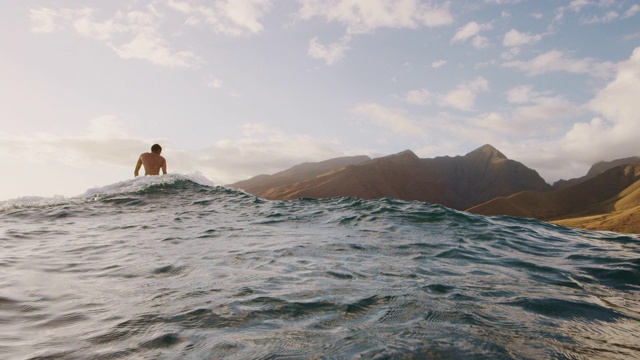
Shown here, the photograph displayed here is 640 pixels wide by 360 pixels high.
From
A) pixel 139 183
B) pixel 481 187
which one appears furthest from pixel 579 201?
pixel 139 183

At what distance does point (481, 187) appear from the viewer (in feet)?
375

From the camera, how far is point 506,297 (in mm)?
3957

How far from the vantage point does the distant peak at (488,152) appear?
127188 millimetres

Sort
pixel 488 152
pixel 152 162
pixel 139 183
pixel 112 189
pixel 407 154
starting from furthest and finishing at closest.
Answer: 1. pixel 488 152
2. pixel 407 154
3. pixel 152 162
4. pixel 139 183
5. pixel 112 189

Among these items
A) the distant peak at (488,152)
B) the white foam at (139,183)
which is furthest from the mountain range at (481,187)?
the white foam at (139,183)

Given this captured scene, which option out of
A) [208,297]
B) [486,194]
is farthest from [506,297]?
[486,194]

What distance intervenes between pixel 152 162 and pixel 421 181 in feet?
303

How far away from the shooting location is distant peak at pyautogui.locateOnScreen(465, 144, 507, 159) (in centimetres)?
12719

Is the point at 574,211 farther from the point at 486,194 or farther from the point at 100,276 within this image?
the point at 100,276

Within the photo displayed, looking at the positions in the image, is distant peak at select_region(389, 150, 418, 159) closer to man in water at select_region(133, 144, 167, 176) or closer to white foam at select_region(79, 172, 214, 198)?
white foam at select_region(79, 172, 214, 198)

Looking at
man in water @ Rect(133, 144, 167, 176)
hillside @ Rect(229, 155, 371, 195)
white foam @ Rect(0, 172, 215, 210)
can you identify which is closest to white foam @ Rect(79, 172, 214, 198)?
white foam @ Rect(0, 172, 215, 210)

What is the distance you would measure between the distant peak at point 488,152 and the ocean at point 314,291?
423 feet

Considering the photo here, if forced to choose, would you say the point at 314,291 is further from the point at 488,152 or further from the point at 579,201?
the point at 488,152

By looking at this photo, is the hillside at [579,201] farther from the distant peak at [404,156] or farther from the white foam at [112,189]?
the white foam at [112,189]
